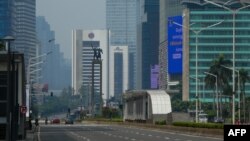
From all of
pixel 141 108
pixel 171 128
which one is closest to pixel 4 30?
pixel 141 108

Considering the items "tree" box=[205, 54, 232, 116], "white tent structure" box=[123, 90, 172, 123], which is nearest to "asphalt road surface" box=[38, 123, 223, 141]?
"white tent structure" box=[123, 90, 172, 123]

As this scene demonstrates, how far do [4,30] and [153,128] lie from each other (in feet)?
336

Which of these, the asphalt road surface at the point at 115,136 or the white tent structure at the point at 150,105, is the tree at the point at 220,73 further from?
the asphalt road surface at the point at 115,136

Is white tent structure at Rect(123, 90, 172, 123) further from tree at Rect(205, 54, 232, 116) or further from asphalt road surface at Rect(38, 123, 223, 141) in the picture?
tree at Rect(205, 54, 232, 116)

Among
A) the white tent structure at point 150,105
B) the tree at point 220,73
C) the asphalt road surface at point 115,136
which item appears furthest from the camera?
the tree at point 220,73

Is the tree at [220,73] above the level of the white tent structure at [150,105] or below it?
above

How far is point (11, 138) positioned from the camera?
3619 centimetres

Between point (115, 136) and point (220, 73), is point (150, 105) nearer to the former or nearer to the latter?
point (115, 136)

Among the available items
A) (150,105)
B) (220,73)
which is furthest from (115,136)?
(220,73)

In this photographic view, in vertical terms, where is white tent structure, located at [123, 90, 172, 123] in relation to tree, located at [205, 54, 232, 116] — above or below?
below

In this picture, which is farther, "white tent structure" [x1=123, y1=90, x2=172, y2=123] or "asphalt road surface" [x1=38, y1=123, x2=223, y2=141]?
"white tent structure" [x1=123, y1=90, x2=172, y2=123]

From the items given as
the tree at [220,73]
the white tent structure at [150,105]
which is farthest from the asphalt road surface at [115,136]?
the tree at [220,73]

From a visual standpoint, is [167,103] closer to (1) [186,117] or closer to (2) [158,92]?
(2) [158,92]

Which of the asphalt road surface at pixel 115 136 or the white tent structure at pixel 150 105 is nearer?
the asphalt road surface at pixel 115 136
